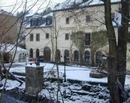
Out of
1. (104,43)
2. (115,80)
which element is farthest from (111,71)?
(104,43)

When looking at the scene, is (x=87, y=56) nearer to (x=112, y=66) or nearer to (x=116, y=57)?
(x=116, y=57)

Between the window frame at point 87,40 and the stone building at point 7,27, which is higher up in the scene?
the window frame at point 87,40

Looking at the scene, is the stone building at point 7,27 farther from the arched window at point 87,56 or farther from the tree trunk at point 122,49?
the arched window at point 87,56

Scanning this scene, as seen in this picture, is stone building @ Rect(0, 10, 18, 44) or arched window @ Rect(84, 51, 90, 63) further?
arched window @ Rect(84, 51, 90, 63)

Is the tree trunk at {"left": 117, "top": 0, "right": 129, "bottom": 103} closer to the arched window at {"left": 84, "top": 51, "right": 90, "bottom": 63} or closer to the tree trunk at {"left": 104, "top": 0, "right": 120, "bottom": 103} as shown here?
the tree trunk at {"left": 104, "top": 0, "right": 120, "bottom": 103}

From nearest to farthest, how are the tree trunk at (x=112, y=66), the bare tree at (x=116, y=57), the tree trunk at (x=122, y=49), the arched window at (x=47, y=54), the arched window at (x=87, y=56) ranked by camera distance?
1. the tree trunk at (x=112, y=66)
2. the bare tree at (x=116, y=57)
3. the tree trunk at (x=122, y=49)
4. the arched window at (x=87, y=56)
5. the arched window at (x=47, y=54)

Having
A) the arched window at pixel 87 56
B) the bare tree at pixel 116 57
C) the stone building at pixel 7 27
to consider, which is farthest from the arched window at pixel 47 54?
the stone building at pixel 7 27

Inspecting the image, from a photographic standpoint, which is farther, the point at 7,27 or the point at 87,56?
the point at 87,56

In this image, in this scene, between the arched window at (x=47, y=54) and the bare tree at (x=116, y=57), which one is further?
the arched window at (x=47, y=54)

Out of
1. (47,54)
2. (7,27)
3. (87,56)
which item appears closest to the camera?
(7,27)

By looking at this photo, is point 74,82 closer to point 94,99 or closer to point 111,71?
point 94,99

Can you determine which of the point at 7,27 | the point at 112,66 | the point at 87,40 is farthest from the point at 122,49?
the point at 87,40

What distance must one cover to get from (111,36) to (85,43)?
14340mm

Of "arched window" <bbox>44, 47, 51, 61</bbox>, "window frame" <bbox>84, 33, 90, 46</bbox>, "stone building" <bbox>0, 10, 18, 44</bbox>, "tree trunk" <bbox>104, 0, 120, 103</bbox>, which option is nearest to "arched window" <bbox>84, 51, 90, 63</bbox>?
"window frame" <bbox>84, 33, 90, 46</bbox>
